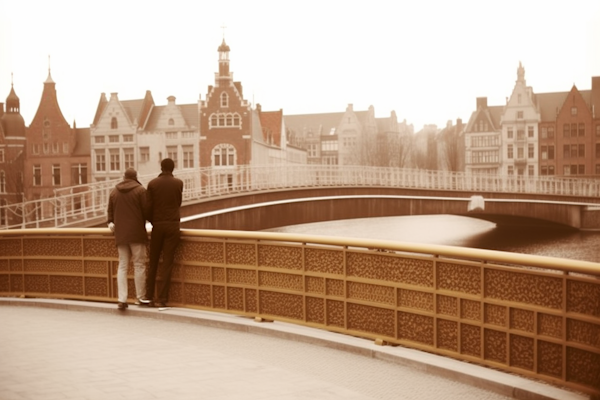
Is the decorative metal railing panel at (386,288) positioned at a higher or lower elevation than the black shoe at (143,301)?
higher

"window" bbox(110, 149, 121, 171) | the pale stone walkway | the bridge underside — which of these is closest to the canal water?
the bridge underside

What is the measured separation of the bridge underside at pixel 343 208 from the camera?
28562mm

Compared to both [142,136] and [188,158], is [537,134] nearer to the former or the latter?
[188,158]

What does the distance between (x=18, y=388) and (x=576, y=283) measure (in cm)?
421

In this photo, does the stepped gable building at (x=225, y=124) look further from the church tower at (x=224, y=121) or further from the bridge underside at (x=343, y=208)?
the bridge underside at (x=343, y=208)

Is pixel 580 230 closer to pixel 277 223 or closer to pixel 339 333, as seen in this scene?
pixel 277 223

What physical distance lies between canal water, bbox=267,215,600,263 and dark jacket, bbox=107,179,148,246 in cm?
3015

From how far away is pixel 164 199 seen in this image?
31.5 feet

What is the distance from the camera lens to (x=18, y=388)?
19.8 feet

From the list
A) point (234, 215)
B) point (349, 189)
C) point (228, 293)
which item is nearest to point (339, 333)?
point (228, 293)

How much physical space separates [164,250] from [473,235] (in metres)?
42.8

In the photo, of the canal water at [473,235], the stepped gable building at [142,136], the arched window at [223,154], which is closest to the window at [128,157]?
the stepped gable building at [142,136]

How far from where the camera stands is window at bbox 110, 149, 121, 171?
217ft

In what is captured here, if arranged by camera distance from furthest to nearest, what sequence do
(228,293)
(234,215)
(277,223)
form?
(277,223) < (234,215) < (228,293)
